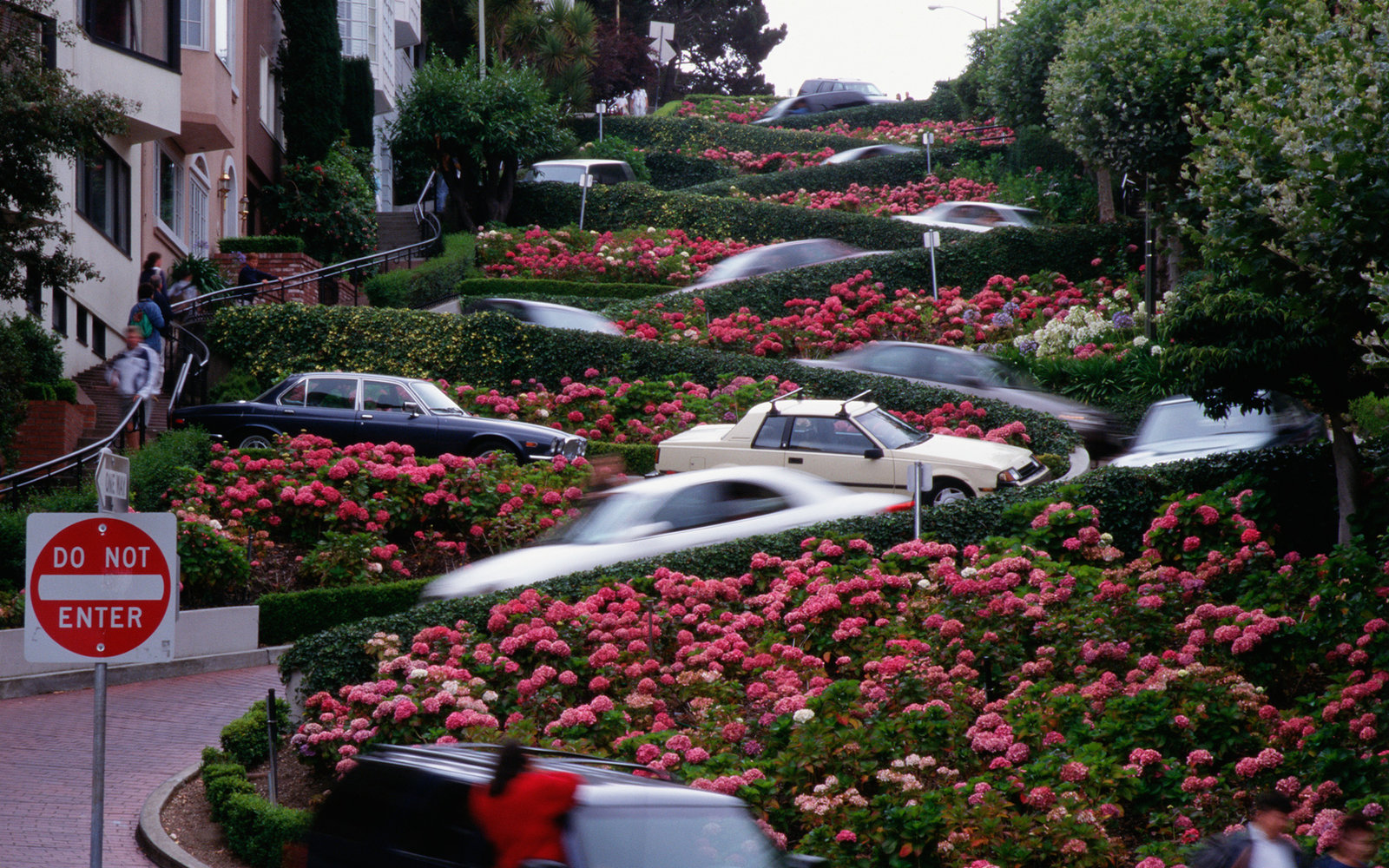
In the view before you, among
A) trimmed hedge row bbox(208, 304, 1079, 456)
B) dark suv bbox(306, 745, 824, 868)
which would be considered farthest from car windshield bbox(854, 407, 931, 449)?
dark suv bbox(306, 745, 824, 868)

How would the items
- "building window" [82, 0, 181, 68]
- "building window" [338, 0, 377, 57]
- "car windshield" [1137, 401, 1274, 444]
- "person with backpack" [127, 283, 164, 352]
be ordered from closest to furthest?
"car windshield" [1137, 401, 1274, 444], "person with backpack" [127, 283, 164, 352], "building window" [82, 0, 181, 68], "building window" [338, 0, 377, 57]

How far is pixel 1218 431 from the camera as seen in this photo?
15.3m

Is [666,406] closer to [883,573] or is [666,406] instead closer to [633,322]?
[633,322]

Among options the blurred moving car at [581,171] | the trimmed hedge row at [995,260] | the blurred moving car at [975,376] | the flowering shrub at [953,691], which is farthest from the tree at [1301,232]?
the blurred moving car at [581,171]

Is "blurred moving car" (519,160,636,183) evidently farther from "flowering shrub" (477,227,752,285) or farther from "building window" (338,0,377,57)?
"building window" (338,0,377,57)

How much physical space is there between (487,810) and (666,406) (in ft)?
50.1

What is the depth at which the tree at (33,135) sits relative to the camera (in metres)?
14.4

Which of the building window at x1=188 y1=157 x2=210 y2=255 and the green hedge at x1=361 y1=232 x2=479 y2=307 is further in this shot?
the green hedge at x1=361 y1=232 x2=479 y2=307

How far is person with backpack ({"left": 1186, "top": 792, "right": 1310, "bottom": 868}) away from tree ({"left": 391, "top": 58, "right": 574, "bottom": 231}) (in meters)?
33.6

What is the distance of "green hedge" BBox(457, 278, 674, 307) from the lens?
99.6 feet

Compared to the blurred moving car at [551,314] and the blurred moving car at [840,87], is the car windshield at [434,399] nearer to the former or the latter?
the blurred moving car at [551,314]

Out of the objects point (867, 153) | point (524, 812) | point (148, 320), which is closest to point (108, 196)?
point (148, 320)

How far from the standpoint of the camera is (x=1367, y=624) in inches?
370

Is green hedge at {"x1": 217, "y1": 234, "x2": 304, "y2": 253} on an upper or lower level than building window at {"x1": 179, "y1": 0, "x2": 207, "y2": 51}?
lower
